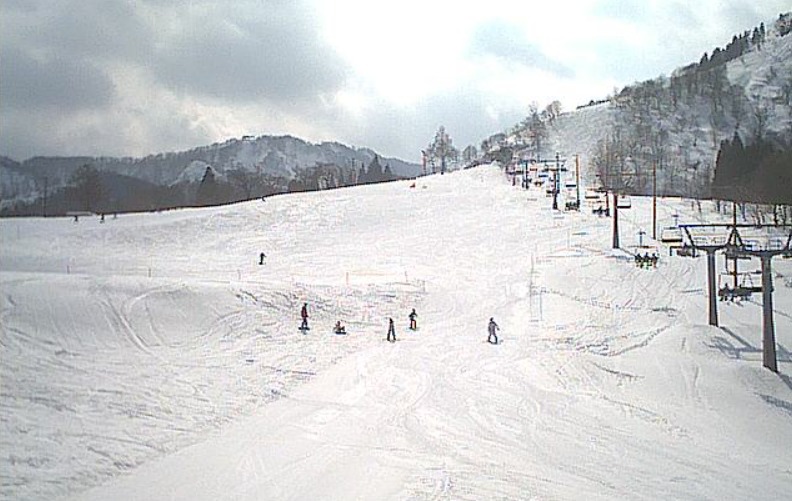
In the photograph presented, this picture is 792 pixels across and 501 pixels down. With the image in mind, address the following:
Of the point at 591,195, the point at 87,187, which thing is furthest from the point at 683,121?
the point at 87,187

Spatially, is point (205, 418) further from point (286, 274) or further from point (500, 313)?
point (286, 274)

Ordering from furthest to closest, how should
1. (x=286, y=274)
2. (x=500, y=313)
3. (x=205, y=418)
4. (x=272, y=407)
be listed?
1. (x=286, y=274)
2. (x=500, y=313)
3. (x=272, y=407)
4. (x=205, y=418)

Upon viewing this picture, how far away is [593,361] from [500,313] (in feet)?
14.3

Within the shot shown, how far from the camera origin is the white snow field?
5.90 metres

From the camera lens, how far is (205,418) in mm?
7543

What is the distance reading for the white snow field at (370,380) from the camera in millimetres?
5898

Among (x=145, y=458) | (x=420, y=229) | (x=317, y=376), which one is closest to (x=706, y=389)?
(x=317, y=376)

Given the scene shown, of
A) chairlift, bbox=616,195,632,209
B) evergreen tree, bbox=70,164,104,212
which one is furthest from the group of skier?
chairlift, bbox=616,195,632,209

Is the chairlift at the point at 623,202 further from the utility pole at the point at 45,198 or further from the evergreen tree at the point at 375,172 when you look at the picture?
the evergreen tree at the point at 375,172

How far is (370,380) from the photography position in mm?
9867

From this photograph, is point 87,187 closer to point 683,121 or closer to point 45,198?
point 45,198

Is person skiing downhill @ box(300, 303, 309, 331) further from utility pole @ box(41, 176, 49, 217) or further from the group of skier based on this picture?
utility pole @ box(41, 176, 49, 217)

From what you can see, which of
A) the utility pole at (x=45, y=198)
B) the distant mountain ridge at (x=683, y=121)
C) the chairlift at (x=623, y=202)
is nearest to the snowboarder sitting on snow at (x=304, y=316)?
the utility pole at (x=45, y=198)

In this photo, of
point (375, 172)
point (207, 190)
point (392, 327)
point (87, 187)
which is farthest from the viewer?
point (375, 172)
